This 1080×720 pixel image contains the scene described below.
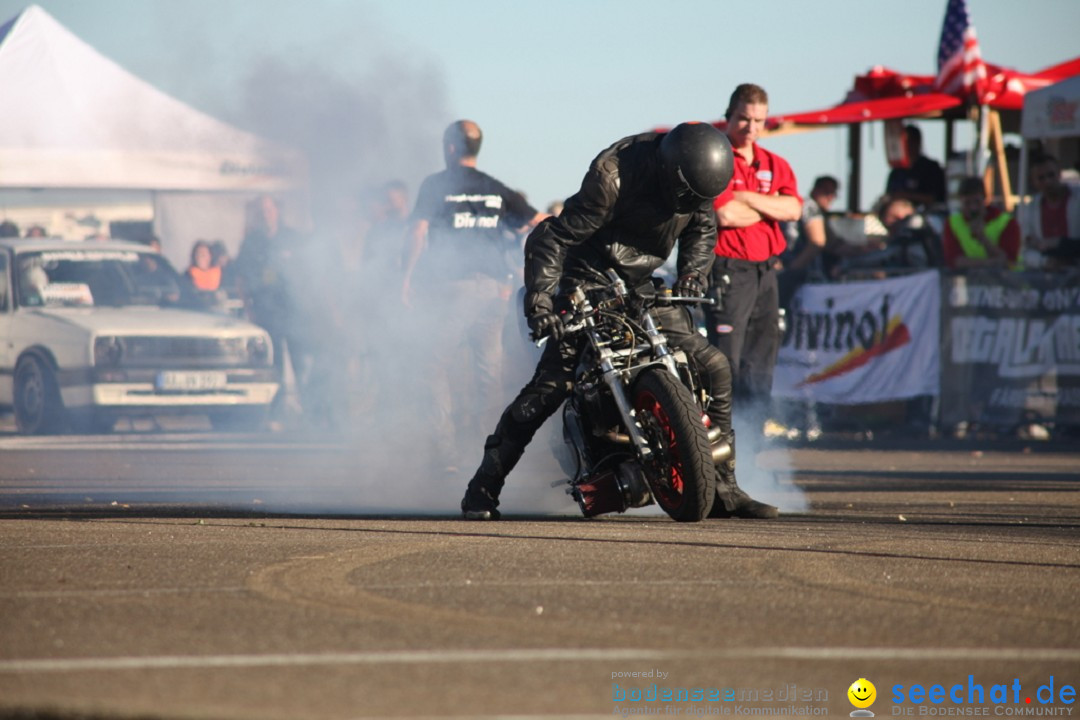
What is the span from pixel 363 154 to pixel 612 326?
16.7 ft

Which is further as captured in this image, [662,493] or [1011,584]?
[662,493]

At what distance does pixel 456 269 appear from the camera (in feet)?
35.5

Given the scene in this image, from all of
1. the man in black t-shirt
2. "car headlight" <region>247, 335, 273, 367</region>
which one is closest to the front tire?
the man in black t-shirt

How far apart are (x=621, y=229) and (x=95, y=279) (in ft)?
36.1

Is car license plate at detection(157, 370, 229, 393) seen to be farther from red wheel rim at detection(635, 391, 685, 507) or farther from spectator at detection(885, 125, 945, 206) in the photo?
red wheel rim at detection(635, 391, 685, 507)

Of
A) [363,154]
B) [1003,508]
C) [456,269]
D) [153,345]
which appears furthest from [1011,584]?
[153,345]

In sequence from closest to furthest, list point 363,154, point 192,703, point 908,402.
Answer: point 192,703 < point 363,154 < point 908,402

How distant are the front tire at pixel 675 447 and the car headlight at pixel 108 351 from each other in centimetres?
1005

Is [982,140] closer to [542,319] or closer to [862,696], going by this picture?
[542,319]

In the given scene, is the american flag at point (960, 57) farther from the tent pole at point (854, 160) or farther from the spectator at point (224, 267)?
the spectator at point (224, 267)

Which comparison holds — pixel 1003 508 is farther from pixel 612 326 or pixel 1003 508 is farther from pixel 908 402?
pixel 908 402

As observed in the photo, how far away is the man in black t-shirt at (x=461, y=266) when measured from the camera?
10.6 meters

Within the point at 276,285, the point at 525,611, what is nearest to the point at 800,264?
the point at 276,285

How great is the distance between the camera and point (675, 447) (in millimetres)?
7055
